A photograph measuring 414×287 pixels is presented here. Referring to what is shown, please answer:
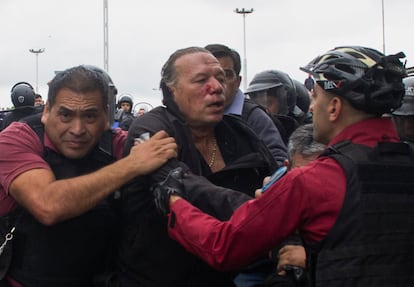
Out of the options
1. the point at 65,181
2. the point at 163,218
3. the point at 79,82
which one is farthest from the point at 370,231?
the point at 79,82

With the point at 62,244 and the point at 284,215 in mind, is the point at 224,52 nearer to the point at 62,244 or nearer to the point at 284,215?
the point at 62,244

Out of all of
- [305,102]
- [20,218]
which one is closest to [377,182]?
[20,218]

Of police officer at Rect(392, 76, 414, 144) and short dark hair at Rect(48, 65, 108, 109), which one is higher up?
short dark hair at Rect(48, 65, 108, 109)

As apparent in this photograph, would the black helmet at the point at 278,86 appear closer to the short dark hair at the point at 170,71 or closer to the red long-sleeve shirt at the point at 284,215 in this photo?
the short dark hair at the point at 170,71

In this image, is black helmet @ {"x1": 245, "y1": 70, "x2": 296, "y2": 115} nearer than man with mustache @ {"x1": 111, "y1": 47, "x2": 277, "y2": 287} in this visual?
No

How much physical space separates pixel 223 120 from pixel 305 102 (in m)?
3.33

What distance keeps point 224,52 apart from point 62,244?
7.59 ft

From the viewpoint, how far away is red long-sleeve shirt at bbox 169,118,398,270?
2.16 m

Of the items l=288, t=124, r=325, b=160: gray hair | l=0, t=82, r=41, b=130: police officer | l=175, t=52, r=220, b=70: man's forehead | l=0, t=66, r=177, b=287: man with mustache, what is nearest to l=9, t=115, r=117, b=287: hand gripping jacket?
l=0, t=66, r=177, b=287: man with mustache

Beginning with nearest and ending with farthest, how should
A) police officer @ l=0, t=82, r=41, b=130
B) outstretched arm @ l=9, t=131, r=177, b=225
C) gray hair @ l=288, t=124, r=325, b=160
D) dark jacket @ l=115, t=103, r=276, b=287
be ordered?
1. outstretched arm @ l=9, t=131, r=177, b=225
2. dark jacket @ l=115, t=103, r=276, b=287
3. gray hair @ l=288, t=124, r=325, b=160
4. police officer @ l=0, t=82, r=41, b=130

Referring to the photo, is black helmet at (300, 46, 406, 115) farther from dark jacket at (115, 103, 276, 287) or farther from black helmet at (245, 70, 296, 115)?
black helmet at (245, 70, 296, 115)

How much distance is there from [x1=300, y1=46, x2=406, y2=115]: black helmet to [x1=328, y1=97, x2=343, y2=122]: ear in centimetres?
4

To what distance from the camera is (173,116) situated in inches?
116

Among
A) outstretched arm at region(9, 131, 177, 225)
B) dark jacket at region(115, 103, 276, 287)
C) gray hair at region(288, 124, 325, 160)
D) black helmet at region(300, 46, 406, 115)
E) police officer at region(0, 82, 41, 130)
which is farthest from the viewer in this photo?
police officer at region(0, 82, 41, 130)
